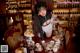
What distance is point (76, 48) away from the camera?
5.86 ft

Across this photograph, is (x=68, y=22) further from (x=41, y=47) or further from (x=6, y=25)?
(x=6, y=25)

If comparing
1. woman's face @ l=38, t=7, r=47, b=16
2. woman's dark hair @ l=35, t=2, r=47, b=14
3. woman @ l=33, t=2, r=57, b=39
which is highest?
woman's dark hair @ l=35, t=2, r=47, b=14

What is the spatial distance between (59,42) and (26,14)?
0.29 meters

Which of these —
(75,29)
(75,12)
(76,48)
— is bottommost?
(76,48)

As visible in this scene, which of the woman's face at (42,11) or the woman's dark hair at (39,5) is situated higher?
the woman's dark hair at (39,5)

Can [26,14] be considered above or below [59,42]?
above

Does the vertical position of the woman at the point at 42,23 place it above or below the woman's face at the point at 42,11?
below

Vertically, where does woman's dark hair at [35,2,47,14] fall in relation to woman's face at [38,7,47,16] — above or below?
above

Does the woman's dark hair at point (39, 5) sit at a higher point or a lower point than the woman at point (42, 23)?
higher

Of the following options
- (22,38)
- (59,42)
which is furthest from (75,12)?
(22,38)

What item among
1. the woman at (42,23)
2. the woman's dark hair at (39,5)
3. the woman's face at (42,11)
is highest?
the woman's dark hair at (39,5)

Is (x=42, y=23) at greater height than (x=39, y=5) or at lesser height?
lesser

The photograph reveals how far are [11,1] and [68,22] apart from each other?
41 cm

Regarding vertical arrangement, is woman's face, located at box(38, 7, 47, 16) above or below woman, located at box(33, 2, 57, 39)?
above
